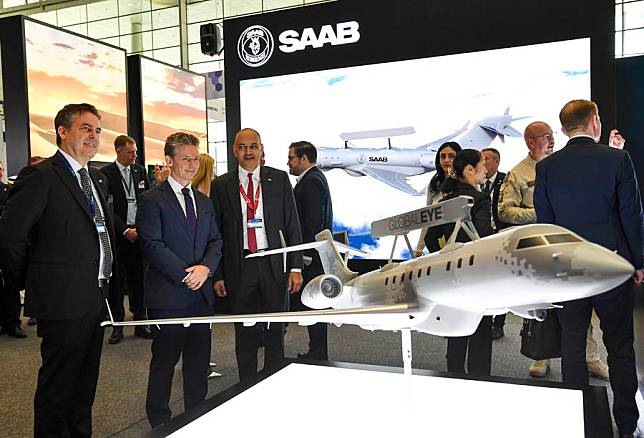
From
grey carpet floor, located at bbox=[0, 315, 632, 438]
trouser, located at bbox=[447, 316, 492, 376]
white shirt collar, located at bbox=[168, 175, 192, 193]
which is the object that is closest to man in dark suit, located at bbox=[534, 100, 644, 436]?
trouser, located at bbox=[447, 316, 492, 376]

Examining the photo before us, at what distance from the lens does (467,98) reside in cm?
607

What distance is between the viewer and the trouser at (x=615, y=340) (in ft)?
9.75

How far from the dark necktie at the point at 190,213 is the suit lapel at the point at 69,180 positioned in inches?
21.1

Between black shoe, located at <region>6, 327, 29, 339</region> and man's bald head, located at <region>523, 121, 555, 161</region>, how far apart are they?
19.4ft

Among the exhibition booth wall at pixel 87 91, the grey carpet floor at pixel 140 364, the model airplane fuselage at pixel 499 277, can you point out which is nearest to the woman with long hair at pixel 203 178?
the grey carpet floor at pixel 140 364

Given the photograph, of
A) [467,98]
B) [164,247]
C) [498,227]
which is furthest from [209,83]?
[164,247]

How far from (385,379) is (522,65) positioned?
4.31 meters

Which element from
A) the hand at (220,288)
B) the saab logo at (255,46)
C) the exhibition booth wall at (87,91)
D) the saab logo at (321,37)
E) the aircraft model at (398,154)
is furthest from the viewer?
the exhibition booth wall at (87,91)

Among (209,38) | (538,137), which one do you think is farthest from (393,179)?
(209,38)

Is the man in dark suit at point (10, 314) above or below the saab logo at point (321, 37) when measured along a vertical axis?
below

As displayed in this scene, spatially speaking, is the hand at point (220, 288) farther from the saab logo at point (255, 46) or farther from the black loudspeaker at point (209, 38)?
the black loudspeaker at point (209, 38)

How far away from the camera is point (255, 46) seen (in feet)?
22.3

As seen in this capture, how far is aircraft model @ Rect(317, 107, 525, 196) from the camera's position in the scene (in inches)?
236

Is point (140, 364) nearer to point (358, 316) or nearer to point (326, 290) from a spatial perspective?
point (326, 290)
